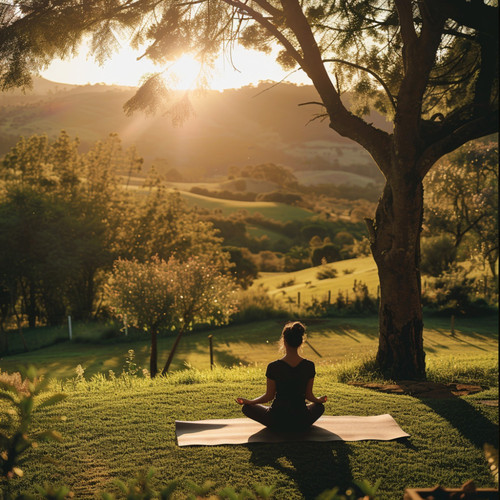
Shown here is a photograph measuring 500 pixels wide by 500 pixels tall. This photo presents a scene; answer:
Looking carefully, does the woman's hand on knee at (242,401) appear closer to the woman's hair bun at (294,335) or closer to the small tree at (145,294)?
the woman's hair bun at (294,335)

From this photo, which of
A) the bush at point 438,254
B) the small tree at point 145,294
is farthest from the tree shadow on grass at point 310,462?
the bush at point 438,254

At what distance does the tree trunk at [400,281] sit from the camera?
388 inches

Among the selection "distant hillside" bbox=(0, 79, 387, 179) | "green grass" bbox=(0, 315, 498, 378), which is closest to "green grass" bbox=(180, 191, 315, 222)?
"distant hillside" bbox=(0, 79, 387, 179)

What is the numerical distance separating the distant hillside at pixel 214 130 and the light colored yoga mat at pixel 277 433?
12776 centimetres

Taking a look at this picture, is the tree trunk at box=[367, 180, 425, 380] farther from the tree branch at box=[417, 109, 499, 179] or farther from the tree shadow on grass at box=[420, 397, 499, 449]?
the tree shadow on grass at box=[420, 397, 499, 449]

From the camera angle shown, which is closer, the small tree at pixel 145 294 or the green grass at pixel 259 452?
the green grass at pixel 259 452

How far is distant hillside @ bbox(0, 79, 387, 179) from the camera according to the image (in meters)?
148

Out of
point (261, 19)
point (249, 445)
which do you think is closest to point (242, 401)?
point (249, 445)

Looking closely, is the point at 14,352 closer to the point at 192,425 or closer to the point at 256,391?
the point at 256,391

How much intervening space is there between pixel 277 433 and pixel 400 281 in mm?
4741

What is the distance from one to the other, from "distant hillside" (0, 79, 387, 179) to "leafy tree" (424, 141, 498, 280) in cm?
10599

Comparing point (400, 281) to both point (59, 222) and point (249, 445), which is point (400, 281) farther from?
point (59, 222)

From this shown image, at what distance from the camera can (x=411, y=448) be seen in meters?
5.91

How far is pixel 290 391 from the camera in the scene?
6016 millimetres
